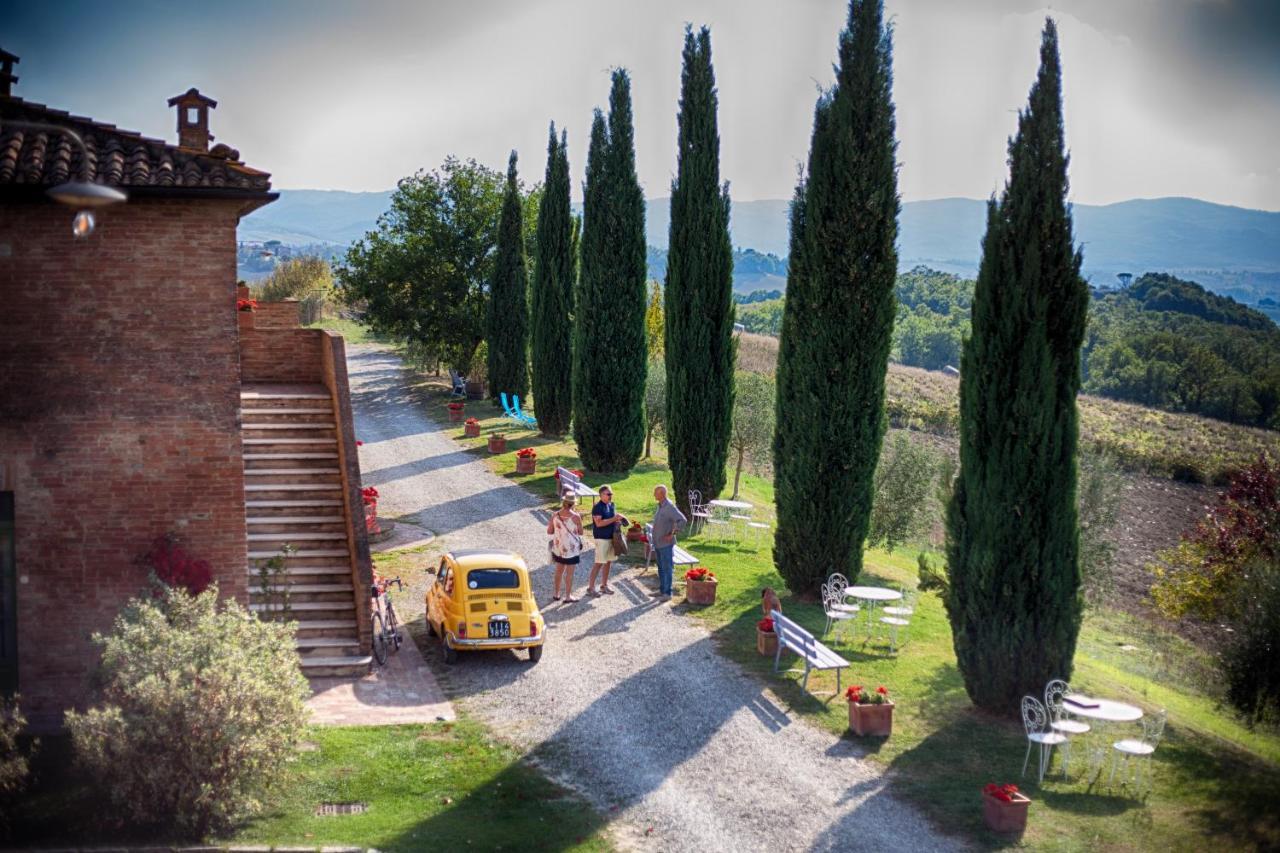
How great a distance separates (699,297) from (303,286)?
43.7 m

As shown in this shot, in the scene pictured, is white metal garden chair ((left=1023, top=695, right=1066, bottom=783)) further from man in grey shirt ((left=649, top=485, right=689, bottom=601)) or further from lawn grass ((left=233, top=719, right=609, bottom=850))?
man in grey shirt ((left=649, top=485, right=689, bottom=601))

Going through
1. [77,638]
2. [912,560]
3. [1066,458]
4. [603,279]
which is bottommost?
[912,560]

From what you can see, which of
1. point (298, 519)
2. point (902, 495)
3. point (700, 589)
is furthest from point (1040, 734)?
point (902, 495)

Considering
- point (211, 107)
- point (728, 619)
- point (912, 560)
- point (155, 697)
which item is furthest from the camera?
point (912, 560)

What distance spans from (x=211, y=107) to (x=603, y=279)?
54.3 ft

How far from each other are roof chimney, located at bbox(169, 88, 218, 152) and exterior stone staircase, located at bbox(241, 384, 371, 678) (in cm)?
468

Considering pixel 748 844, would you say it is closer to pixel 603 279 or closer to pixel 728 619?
pixel 728 619

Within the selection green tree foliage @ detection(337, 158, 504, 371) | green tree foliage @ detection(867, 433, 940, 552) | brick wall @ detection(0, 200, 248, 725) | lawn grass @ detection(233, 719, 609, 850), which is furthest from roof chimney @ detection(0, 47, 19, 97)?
green tree foliage @ detection(337, 158, 504, 371)

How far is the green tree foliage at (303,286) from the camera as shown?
6148 cm

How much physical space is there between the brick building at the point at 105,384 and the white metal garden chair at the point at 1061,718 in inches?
388

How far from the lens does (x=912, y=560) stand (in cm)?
2894

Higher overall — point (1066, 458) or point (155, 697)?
point (1066, 458)

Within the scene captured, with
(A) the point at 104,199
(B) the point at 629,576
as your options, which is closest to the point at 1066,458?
(B) the point at 629,576

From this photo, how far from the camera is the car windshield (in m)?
15.4
